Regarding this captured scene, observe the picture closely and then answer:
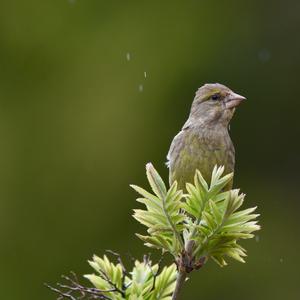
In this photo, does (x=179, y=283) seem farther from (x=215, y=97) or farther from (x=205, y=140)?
(x=215, y=97)

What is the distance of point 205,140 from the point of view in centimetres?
359

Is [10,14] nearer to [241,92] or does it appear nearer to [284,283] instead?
[241,92]

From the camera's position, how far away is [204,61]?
7.68 metres

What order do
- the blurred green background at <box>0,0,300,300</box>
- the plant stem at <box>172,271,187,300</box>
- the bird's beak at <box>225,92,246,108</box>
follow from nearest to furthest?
the plant stem at <box>172,271,187,300</box> < the bird's beak at <box>225,92,246,108</box> < the blurred green background at <box>0,0,300,300</box>

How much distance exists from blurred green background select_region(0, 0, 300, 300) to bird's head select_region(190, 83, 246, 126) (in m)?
2.94

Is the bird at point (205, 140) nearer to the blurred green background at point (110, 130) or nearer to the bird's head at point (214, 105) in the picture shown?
the bird's head at point (214, 105)

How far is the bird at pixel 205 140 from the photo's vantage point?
10.8 feet

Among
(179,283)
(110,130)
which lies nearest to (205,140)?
(179,283)

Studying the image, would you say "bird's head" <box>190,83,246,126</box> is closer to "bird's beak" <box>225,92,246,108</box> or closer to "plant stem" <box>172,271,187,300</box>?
"bird's beak" <box>225,92,246,108</box>

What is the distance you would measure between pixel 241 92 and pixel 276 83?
0.74 meters

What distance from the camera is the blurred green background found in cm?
720

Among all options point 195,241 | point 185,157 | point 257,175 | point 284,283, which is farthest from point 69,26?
point 195,241

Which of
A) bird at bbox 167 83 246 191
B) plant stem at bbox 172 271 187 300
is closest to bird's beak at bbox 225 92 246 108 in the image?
bird at bbox 167 83 246 191

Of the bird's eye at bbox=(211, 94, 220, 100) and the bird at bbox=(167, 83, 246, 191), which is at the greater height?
the bird's eye at bbox=(211, 94, 220, 100)
